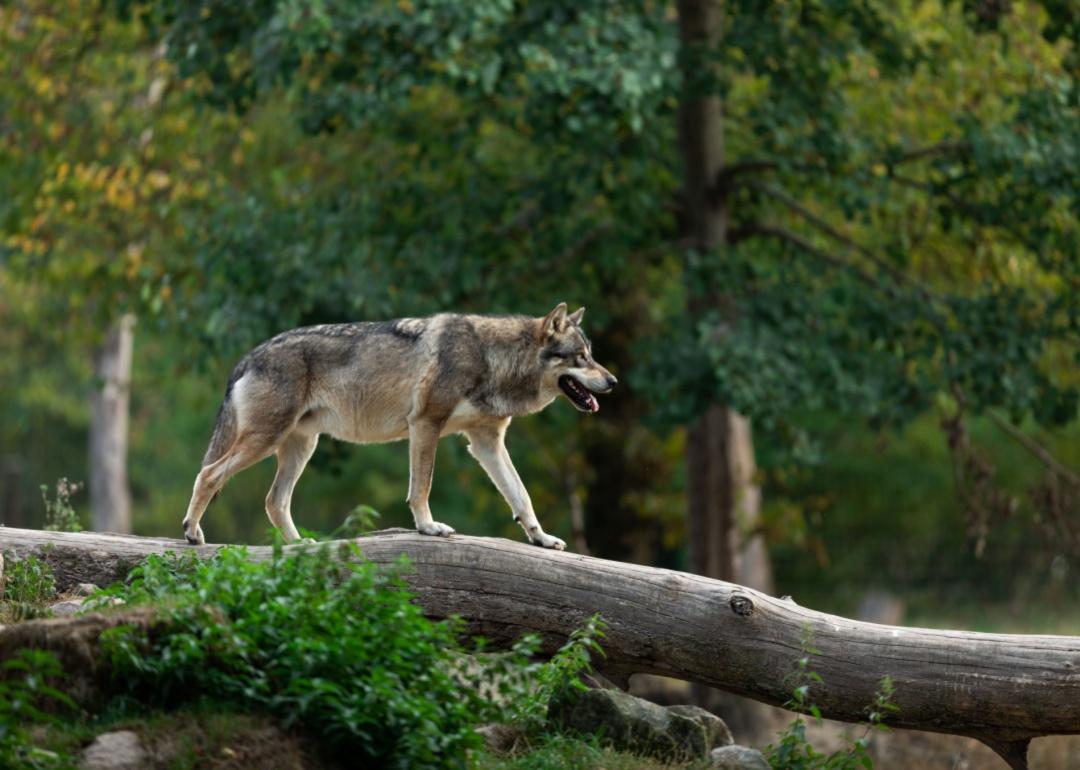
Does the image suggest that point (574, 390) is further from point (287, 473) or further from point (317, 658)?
point (317, 658)

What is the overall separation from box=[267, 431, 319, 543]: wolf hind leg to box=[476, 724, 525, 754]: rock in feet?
7.21

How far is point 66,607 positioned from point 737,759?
3648 mm

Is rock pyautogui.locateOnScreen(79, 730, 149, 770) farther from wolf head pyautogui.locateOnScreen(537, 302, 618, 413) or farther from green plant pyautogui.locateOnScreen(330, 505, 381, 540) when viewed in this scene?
wolf head pyautogui.locateOnScreen(537, 302, 618, 413)

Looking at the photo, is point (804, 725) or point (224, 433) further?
point (224, 433)

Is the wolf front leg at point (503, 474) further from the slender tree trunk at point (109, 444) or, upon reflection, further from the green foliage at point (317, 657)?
the slender tree trunk at point (109, 444)

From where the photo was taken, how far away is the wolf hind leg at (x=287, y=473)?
9.32 m

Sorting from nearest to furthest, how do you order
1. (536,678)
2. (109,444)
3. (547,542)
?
(536,678)
(547,542)
(109,444)

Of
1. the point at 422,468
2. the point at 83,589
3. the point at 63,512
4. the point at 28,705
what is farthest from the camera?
the point at 63,512

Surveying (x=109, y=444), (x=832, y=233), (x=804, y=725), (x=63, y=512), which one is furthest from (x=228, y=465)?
(x=109, y=444)

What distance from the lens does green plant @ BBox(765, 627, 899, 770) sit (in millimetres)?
7609

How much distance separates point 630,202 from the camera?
47.7 ft

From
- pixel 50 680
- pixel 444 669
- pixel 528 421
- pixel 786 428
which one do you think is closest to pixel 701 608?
pixel 444 669

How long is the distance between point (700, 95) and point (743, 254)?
1.64m

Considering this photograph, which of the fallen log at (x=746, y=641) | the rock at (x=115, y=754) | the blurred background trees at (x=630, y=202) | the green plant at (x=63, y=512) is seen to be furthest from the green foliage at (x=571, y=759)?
the blurred background trees at (x=630, y=202)
